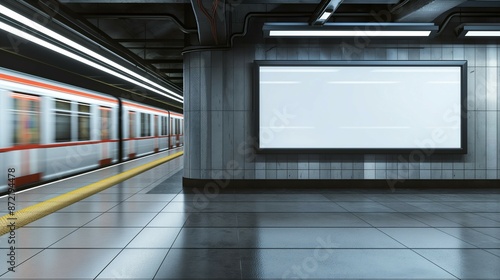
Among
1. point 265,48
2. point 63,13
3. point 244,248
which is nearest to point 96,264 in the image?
point 244,248

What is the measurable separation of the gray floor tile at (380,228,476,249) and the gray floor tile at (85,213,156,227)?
3.01m

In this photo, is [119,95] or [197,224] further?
[119,95]

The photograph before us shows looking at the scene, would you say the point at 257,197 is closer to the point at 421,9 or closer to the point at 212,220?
the point at 212,220

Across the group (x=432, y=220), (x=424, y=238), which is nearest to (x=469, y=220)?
(x=432, y=220)

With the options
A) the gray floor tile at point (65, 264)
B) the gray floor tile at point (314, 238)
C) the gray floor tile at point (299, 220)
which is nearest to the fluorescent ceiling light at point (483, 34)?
the gray floor tile at point (299, 220)

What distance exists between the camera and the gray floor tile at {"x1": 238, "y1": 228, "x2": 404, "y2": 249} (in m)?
4.07

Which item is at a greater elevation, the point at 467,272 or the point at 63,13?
the point at 63,13

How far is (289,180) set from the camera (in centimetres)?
805

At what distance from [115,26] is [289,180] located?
20.7 ft

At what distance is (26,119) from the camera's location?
24.8 ft

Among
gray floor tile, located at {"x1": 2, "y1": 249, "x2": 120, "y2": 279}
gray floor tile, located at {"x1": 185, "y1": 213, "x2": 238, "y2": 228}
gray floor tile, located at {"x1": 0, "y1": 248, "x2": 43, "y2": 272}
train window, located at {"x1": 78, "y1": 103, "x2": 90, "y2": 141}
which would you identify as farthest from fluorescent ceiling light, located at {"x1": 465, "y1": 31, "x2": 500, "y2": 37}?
train window, located at {"x1": 78, "y1": 103, "x2": 90, "y2": 141}

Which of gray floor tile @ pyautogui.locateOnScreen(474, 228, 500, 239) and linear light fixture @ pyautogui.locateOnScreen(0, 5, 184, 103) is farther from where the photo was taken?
linear light fixture @ pyautogui.locateOnScreen(0, 5, 184, 103)

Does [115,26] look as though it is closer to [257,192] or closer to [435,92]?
[257,192]

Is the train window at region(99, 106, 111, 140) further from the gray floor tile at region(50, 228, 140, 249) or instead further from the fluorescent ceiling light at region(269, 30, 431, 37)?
the gray floor tile at region(50, 228, 140, 249)
